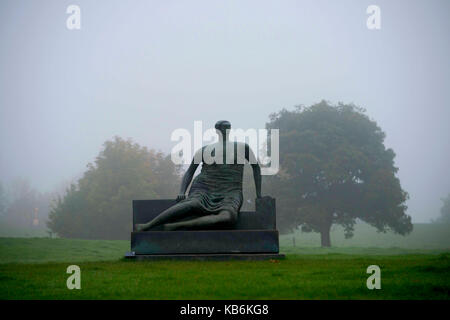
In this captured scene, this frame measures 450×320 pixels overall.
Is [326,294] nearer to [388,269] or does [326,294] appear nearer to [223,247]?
[388,269]

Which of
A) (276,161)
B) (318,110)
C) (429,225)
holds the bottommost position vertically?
(429,225)

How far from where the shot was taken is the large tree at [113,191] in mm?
39031

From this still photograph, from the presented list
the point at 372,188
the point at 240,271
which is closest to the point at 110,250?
the point at 240,271

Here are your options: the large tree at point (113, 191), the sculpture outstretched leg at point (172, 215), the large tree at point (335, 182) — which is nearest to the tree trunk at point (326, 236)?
the large tree at point (335, 182)

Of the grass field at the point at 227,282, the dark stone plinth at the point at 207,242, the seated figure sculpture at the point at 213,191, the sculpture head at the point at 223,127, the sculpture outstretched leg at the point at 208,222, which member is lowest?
the grass field at the point at 227,282

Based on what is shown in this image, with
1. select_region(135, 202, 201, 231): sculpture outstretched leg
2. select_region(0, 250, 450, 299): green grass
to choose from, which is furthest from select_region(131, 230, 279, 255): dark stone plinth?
select_region(0, 250, 450, 299): green grass

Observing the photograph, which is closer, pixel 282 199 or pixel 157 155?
pixel 282 199

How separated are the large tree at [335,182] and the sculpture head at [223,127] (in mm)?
A: 20432

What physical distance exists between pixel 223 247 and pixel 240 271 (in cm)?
316

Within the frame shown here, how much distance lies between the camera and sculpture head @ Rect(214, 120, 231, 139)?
44.6 feet

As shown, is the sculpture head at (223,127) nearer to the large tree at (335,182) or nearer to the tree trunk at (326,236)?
the large tree at (335,182)

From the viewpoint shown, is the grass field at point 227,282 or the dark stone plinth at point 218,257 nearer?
the grass field at point 227,282

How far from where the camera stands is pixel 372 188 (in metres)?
33.4
